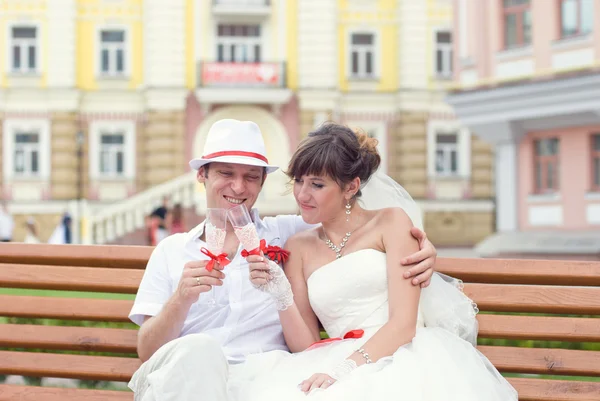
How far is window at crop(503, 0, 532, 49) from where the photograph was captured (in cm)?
1959

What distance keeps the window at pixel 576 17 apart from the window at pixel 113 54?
45.2 feet

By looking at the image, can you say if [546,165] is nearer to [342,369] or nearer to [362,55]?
[362,55]

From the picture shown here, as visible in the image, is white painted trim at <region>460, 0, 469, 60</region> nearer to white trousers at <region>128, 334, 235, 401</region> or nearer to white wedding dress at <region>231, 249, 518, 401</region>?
white wedding dress at <region>231, 249, 518, 401</region>

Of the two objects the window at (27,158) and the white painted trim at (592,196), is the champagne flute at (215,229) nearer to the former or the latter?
the white painted trim at (592,196)

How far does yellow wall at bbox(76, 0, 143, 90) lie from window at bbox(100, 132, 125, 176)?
176cm

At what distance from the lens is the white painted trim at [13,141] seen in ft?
88.5

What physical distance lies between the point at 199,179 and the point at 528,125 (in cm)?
1679

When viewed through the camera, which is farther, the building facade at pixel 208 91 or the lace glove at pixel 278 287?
the building facade at pixel 208 91

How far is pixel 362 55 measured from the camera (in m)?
28.4

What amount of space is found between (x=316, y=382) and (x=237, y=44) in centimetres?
2506

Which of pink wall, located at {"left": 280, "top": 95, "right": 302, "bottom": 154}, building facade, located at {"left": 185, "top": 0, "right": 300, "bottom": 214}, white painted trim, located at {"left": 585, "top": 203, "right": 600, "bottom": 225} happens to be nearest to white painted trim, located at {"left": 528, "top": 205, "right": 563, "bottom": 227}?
white painted trim, located at {"left": 585, "top": 203, "right": 600, "bottom": 225}

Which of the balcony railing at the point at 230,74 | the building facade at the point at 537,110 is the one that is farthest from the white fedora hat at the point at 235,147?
the balcony railing at the point at 230,74

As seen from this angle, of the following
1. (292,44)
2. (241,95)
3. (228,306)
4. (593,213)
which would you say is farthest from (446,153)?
(228,306)

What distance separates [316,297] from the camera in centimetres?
383
